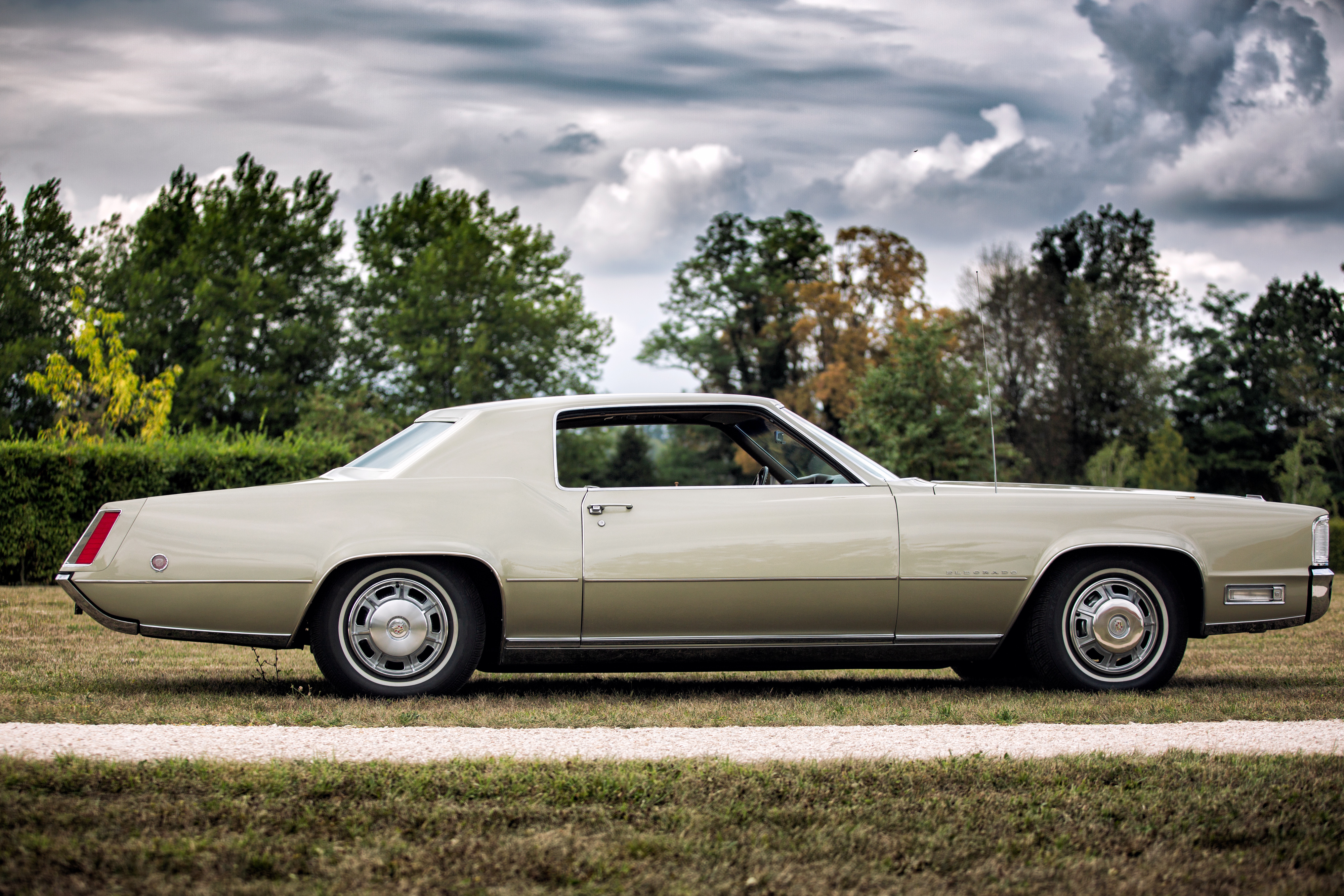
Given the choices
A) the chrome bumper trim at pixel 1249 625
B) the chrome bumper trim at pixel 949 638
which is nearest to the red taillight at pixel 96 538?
the chrome bumper trim at pixel 949 638

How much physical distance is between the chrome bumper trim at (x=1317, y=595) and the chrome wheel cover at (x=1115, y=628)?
0.78 m

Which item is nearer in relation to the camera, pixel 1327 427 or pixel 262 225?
pixel 262 225

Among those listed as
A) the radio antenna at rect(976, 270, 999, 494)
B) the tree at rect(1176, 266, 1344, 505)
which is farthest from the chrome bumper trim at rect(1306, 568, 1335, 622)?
the tree at rect(1176, 266, 1344, 505)

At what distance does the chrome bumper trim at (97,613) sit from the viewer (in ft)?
18.1

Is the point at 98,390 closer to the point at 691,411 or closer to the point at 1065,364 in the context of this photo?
the point at 691,411

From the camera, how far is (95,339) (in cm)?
2202

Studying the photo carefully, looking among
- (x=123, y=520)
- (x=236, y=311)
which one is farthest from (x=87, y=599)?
(x=236, y=311)

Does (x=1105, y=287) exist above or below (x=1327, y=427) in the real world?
above

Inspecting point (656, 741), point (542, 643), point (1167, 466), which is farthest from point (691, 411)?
point (1167, 466)

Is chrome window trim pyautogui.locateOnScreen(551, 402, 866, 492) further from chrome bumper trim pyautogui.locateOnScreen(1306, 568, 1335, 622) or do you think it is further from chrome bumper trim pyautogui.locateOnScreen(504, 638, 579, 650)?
chrome bumper trim pyautogui.locateOnScreen(1306, 568, 1335, 622)

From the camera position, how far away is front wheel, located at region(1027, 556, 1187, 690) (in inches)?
236

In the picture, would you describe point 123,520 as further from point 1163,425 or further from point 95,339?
point 1163,425

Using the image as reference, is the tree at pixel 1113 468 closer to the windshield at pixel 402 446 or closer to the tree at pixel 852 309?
the tree at pixel 852 309

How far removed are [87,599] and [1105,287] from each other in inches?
2193
